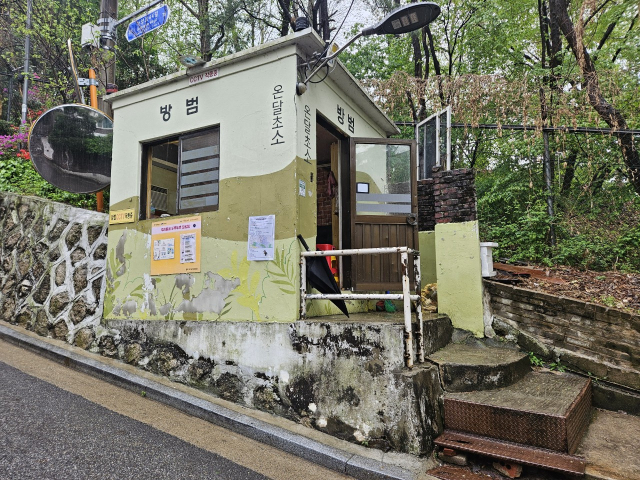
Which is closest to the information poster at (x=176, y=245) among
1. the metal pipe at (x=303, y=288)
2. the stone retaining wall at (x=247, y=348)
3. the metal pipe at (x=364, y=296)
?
the stone retaining wall at (x=247, y=348)

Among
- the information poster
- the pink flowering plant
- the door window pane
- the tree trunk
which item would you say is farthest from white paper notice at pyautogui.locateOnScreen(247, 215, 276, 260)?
the tree trunk

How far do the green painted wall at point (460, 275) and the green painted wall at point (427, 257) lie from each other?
2.38ft

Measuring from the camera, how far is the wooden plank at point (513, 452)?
290 cm

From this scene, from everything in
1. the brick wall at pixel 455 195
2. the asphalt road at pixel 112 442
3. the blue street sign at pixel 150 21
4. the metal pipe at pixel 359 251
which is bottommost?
the asphalt road at pixel 112 442

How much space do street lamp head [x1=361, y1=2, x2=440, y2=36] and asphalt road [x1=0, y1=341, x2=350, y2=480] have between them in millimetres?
4017

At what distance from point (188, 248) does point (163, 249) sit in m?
0.44

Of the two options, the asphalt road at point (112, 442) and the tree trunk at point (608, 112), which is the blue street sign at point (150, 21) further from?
the tree trunk at point (608, 112)

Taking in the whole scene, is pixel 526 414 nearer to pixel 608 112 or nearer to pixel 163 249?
pixel 163 249

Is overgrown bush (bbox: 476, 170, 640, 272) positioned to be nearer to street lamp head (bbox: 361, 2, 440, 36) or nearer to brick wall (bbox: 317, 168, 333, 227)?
brick wall (bbox: 317, 168, 333, 227)

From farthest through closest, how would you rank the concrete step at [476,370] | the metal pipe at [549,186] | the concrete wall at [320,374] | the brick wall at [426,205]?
the metal pipe at [549,186]
the brick wall at [426,205]
the concrete step at [476,370]
the concrete wall at [320,374]

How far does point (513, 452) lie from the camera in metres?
3.08

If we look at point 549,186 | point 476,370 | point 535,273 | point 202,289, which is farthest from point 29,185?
point 549,186

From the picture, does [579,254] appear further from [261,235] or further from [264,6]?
[264,6]

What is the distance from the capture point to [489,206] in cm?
1002
